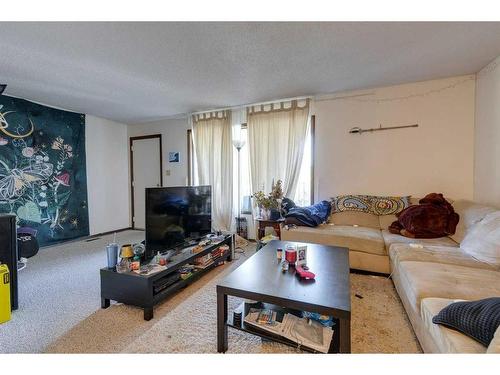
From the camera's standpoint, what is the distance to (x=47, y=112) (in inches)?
138

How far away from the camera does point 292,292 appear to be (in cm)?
126

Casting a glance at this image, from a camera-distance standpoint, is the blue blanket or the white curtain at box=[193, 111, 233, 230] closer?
the blue blanket

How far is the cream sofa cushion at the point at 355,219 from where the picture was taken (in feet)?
9.36

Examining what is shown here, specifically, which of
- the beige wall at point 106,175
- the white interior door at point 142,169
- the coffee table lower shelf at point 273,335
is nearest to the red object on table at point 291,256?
the coffee table lower shelf at point 273,335

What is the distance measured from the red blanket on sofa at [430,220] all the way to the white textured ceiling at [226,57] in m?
1.50

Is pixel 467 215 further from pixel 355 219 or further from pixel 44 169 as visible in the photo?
pixel 44 169

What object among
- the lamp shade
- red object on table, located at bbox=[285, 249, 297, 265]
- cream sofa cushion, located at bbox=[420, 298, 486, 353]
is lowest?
cream sofa cushion, located at bbox=[420, 298, 486, 353]

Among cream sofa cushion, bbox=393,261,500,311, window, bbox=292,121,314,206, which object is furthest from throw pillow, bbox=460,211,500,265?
window, bbox=292,121,314,206

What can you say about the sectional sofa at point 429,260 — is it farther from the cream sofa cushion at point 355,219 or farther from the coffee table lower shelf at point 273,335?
the coffee table lower shelf at point 273,335

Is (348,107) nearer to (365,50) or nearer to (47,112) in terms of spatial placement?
(365,50)

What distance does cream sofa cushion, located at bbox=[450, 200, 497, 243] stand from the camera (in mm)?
2082

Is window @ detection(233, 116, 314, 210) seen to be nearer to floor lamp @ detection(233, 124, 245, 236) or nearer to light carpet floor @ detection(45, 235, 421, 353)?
floor lamp @ detection(233, 124, 245, 236)

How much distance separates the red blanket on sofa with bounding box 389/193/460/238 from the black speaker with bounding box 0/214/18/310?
3.58 metres
